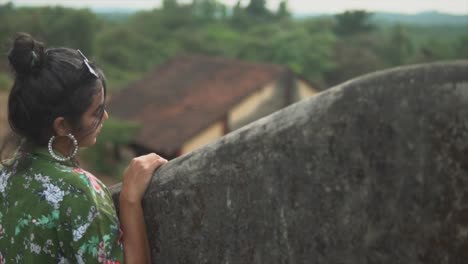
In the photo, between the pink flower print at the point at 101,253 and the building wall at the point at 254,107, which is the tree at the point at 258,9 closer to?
the building wall at the point at 254,107

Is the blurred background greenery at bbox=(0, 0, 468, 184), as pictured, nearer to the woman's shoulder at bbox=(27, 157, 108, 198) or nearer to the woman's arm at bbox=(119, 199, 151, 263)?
the woman's arm at bbox=(119, 199, 151, 263)

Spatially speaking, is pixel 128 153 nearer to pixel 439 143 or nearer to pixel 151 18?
pixel 439 143

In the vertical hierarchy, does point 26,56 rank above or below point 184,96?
above

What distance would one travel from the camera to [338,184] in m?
1.53

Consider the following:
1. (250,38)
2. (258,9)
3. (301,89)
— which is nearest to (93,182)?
(301,89)

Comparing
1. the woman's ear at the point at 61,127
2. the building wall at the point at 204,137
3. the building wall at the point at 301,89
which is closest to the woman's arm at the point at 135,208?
the woman's ear at the point at 61,127

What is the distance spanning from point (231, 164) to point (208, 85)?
13640 mm

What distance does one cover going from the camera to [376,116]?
4.84 ft

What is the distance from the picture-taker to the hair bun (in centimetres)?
152

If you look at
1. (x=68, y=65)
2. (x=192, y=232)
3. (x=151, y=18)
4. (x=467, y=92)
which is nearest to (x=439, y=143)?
(x=467, y=92)

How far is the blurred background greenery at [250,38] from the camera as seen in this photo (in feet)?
87.0

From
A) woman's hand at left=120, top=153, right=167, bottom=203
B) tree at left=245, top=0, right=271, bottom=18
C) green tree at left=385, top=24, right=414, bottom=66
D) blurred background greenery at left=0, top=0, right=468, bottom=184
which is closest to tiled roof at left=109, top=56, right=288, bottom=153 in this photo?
blurred background greenery at left=0, top=0, right=468, bottom=184

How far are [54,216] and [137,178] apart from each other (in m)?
0.33

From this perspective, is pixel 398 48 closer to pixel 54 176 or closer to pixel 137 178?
pixel 137 178
